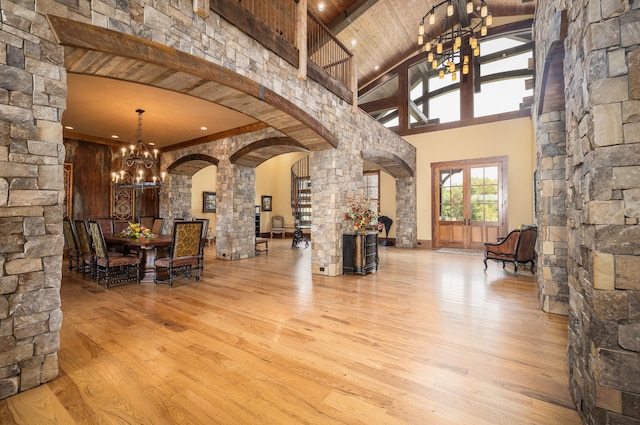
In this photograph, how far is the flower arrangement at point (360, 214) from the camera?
554cm

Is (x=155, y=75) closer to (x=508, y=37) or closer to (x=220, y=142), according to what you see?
(x=220, y=142)

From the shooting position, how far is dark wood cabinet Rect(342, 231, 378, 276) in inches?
217

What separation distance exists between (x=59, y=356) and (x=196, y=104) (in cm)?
447

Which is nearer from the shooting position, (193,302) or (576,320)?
(576,320)

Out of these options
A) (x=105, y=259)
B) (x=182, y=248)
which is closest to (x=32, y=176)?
(x=182, y=248)

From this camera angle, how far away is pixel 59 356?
7.79 feet

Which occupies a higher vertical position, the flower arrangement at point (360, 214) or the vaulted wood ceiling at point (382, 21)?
the vaulted wood ceiling at point (382, 21)

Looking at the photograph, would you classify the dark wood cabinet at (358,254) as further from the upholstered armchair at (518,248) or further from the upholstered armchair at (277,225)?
the upholstered armchair at (277,225)

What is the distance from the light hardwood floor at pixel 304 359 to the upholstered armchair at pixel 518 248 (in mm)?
1289

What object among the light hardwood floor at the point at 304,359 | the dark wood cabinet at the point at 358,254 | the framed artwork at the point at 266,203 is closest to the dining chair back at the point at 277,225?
the framed artwork at the point at 266,203

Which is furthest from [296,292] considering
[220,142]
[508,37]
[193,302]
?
[508,37]

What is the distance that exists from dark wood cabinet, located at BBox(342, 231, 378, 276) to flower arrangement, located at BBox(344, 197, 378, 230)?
207 mm

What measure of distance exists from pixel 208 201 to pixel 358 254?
7.27m

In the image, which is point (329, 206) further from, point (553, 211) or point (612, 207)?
point (612, 207)
